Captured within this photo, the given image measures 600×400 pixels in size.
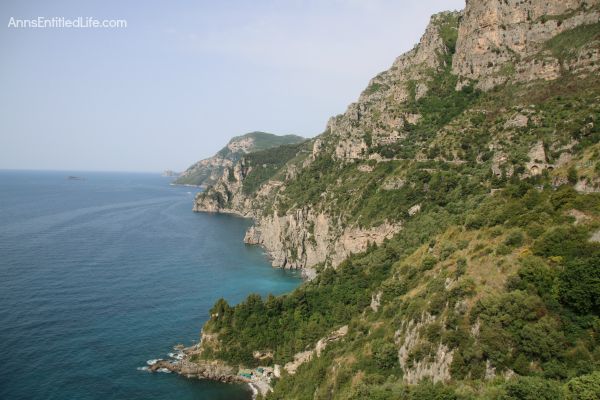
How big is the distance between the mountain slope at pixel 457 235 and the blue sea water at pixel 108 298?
10.2m

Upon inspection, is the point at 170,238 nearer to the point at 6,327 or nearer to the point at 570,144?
the point at 6,327

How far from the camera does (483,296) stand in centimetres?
3475

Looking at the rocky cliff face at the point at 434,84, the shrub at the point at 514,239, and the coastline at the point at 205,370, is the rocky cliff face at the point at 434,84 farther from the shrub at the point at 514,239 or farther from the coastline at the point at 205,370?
the coastline at the point at 205,370

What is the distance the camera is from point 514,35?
9281cm

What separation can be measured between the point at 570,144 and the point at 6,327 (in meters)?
90.5

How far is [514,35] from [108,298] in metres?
101

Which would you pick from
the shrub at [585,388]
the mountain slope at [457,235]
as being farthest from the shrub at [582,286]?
the shrub at [585,388]

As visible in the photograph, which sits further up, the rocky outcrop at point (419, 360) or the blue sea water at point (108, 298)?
the rocky outcrop at point (419, 360)

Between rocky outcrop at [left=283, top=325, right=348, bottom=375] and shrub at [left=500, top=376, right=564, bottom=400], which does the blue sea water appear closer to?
rocky outcrop at [left=283, top=325, right=348, bottom=375]

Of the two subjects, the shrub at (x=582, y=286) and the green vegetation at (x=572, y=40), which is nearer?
the shrub at (x=582, y=286)

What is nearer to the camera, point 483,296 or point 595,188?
point 483,296

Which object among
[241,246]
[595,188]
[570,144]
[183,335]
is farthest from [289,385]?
[241,246]

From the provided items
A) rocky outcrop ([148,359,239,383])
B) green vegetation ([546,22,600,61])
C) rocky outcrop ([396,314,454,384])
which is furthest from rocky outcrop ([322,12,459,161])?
rocky outcrop ([396,314,454,384])

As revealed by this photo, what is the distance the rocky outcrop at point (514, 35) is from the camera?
83000 mm
